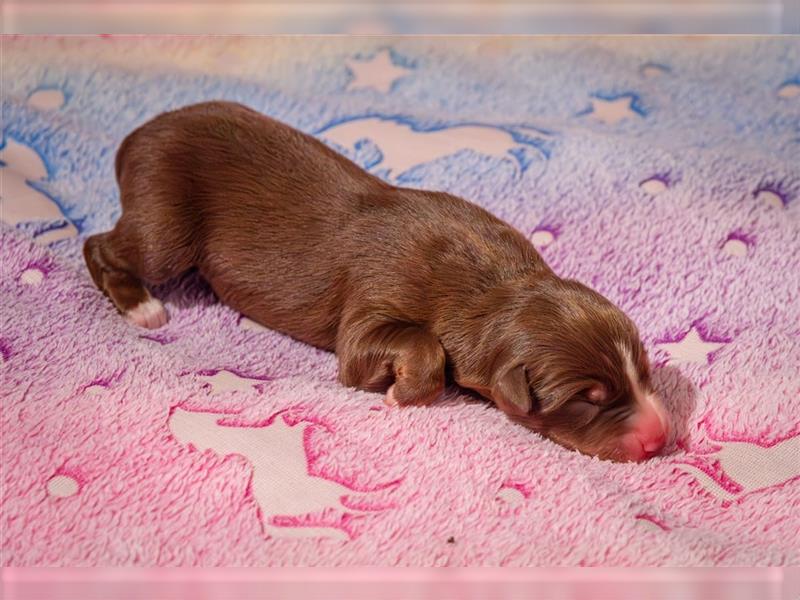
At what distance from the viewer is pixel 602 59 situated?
12.1 feet

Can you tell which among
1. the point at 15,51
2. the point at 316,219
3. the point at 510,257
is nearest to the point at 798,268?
the point at 510,257

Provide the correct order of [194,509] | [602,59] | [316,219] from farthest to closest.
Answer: [602,59], [316,219], [194,509]

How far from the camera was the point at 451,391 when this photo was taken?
90.7 inches

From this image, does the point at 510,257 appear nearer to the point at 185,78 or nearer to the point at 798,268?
the point at 798,268

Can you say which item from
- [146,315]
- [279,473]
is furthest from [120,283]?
[279,473]

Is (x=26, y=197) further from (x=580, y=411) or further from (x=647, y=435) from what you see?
(x=647, y=435)

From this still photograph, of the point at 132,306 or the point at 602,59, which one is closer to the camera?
the point at 132,306

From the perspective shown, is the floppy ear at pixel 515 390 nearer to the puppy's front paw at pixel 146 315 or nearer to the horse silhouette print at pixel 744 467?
the horse silhouette print at pixel 744 467

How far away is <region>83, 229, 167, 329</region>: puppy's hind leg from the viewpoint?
2625 millimetres

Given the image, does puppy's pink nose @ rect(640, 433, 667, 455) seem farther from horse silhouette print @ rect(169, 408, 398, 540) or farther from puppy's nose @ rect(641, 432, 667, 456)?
horse silhouette print @ rect(169, 408, 398, 540)

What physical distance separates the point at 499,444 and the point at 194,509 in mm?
617

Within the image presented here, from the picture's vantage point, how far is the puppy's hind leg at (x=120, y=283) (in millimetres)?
2625

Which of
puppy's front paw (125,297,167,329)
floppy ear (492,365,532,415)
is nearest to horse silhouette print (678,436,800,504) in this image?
floppy ear (492,365,532,415)

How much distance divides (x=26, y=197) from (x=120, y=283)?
0.57 meters
